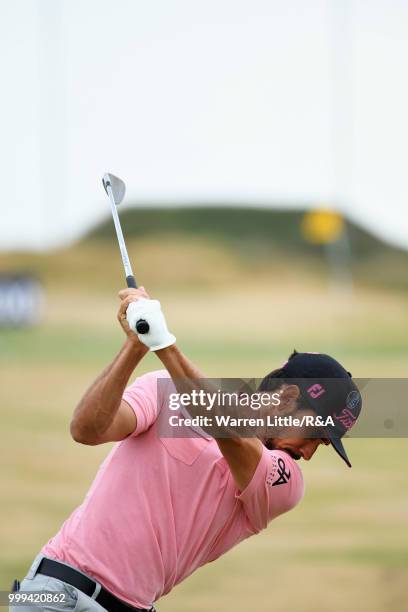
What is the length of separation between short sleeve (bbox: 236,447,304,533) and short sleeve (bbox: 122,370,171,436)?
0.45 meters

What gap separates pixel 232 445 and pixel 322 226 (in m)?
37.1

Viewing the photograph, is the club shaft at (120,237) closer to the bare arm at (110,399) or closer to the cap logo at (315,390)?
the bare arm at (110,399)

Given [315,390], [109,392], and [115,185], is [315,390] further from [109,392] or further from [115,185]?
[115,185]

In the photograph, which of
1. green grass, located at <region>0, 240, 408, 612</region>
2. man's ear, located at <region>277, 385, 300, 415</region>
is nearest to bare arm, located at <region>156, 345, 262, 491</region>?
man's ear, located at <region>277, 385, 300, 415</region>

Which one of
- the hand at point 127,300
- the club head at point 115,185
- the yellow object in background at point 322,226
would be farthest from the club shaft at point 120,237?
the yellow object in background at point 322,226

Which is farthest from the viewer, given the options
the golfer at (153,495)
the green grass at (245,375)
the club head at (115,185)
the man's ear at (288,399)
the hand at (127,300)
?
the green grass at (245,375)

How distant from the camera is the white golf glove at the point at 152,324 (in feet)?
13.8

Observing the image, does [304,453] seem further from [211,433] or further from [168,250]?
[168,250]

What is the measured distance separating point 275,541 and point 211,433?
7.61 meters

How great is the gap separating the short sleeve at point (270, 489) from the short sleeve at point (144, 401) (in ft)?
1.47

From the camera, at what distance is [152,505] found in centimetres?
457

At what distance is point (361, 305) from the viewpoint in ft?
124

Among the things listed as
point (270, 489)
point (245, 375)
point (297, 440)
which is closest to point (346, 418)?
point (297, 440)

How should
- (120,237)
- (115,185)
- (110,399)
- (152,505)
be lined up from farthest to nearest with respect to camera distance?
(115,185), (120,237), (152,505), (110,399)
